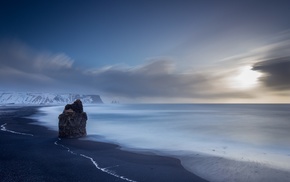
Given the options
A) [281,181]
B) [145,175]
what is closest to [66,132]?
[145,175]

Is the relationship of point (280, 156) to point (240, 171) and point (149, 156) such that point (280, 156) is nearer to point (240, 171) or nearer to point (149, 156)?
point (240, 171)

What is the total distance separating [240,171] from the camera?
10.3 m

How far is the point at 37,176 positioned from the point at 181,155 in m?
8.55

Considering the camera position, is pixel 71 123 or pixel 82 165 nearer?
pixel 82 165

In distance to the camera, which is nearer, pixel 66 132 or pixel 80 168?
pixel 80 168

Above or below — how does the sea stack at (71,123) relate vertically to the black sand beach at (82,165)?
above

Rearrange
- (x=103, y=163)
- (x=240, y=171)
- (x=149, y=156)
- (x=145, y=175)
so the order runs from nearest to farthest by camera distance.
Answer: (x=145, y=175) → (x=240, y=171) → (x=103, y=163) → (x=149, y=156)

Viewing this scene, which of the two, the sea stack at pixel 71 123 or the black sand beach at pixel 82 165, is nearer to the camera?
the black sand beach at pixel 82 165

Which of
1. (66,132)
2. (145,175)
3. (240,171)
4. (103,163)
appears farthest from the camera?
(66,132)

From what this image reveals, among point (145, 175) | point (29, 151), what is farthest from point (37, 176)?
point (29, 151)

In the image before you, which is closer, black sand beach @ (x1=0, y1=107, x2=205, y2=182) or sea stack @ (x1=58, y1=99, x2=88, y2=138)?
black sand beach @ (x1=0, y1=107, x2=205, y2=182)

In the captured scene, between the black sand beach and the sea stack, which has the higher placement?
the sea stack

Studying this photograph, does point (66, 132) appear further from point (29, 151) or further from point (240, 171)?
point (240, 171)

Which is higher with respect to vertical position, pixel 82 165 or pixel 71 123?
pixel 71 123
